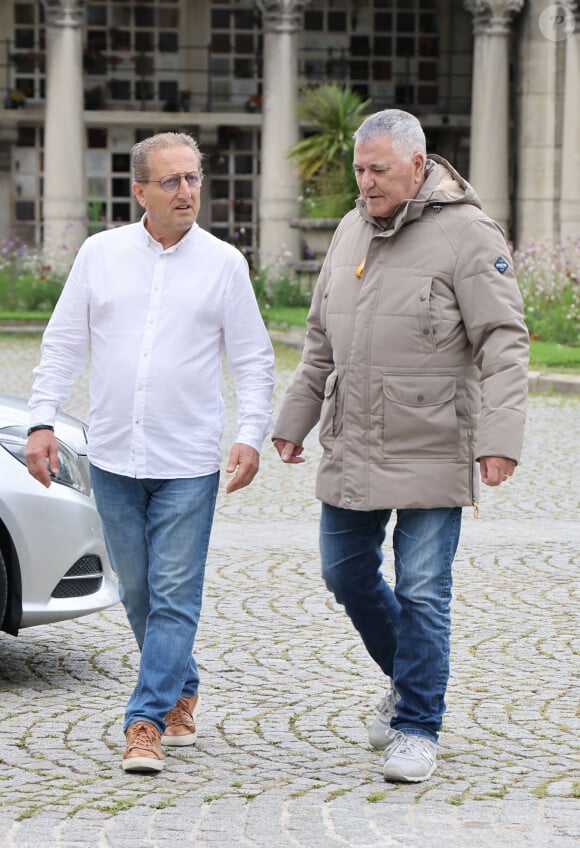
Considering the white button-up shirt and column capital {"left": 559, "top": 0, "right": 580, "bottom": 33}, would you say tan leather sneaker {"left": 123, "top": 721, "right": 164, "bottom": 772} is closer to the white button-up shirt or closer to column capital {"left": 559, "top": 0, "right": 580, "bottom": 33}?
the white button-up shirt

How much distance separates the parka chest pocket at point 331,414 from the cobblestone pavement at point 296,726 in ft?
3.04

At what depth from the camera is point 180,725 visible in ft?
17.6

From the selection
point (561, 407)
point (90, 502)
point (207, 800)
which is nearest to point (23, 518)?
point (90, 502)

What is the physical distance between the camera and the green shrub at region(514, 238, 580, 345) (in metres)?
21.9

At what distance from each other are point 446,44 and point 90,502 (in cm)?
3287

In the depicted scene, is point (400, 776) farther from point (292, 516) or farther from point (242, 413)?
point (292, 516)

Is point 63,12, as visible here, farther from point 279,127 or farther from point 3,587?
point 3,587

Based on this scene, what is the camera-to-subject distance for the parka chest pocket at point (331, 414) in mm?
5098

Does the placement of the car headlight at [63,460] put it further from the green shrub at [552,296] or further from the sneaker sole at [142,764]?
the green shrub at [552,296]

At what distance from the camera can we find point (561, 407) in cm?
1650

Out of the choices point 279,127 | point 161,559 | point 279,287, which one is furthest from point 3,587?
point 279,127

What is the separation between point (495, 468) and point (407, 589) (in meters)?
0.44

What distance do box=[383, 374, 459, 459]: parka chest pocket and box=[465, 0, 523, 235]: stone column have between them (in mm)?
27143

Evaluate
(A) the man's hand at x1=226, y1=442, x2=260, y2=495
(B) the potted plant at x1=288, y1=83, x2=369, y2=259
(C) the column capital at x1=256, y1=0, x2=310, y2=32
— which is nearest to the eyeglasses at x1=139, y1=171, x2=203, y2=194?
(A) the man's hand at x1=226, y1=442, x2=260, y2=495
